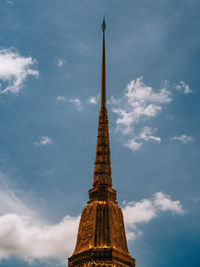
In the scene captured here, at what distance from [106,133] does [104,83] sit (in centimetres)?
794

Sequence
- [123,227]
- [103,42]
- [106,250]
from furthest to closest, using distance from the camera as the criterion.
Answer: [103,42] < [123,227] < [106,250]

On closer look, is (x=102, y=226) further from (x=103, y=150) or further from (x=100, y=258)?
(x=103, y=150)

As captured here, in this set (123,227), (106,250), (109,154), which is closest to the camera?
(106,250)

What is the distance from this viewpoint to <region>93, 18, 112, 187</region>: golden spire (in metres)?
65.7

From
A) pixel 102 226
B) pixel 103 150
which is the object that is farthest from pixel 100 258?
pixel 103 150

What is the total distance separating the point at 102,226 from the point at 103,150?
11936 millimetres

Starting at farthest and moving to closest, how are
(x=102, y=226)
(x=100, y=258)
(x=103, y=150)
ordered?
(x=103, y=150) < (x=102, y=226) < (x=100, y=258)

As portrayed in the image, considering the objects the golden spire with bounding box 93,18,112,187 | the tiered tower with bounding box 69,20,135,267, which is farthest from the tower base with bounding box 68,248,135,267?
the golden spire with bounding box 93,18,112,187

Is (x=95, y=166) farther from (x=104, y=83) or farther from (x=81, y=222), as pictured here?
(x=104, y=83)

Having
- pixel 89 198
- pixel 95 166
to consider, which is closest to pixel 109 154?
pixel 95 166

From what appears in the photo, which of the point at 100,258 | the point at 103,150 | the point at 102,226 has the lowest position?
the point at 100,258

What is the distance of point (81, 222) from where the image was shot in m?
64.1

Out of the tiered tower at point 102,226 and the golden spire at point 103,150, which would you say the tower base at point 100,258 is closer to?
the tiered tower at point 102,226

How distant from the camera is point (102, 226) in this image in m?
61.0
